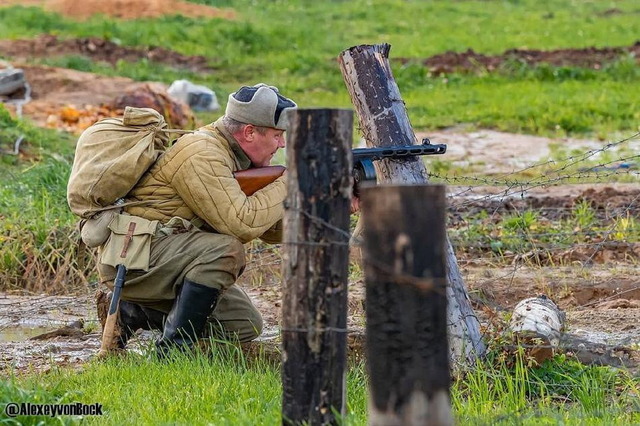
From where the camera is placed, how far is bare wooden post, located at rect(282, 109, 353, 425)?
389cm

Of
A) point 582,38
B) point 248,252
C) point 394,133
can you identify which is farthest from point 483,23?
point 394,133

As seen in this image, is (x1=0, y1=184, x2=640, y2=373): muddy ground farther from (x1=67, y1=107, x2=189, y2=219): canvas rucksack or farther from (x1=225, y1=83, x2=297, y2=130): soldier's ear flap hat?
(x1=225, y1=83, x2=297, y2=130): soldier's ear flap hat

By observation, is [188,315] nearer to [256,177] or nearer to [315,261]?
[256,177]

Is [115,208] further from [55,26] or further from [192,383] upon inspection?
[55,26]

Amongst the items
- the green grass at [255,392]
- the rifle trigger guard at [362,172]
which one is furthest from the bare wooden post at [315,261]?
the rifle trigger guard at [362,172]

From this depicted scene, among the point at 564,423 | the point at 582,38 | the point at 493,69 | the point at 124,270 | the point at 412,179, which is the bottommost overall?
the point at 564,423

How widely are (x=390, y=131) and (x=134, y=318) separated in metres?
1.74

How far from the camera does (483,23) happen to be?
90.5ft

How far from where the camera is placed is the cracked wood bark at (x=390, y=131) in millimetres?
5621

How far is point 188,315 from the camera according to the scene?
5.94 meters

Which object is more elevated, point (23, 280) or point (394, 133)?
point (394, 133)

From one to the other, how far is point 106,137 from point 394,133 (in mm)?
1410

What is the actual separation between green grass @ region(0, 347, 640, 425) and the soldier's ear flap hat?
116 centimetres

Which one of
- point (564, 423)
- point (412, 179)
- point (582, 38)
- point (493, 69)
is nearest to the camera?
point (564, 423)
